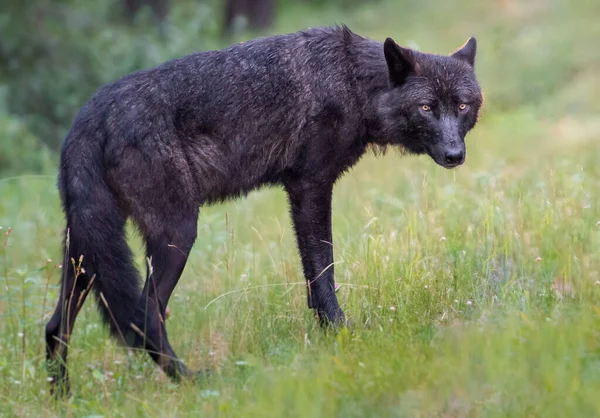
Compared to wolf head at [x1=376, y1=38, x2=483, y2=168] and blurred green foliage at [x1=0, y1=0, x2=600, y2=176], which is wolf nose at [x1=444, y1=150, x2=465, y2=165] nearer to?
wolf head at [x1=376, y1=38, x2=483, y2=168]

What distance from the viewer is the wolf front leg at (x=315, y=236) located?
5574mm

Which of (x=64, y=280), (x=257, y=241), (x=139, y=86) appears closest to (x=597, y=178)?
(x=257, y=241)

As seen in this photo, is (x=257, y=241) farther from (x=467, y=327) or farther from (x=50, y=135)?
(x=50, y=135)

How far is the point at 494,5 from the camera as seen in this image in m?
21.4

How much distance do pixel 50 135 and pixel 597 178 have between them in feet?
29.0

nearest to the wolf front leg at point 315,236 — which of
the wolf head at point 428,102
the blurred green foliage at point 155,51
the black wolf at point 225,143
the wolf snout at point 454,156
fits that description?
the black wolf at point 225,143

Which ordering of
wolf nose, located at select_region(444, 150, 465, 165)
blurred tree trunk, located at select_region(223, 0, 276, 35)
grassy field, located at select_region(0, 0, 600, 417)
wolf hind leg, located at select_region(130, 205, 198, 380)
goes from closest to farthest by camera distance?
grassy field, located at select_region(0, 0, 600, 417), wolf hind leg, located at select_region(130, 205, 198, 380), wolf nose, located at select_region(444, 150, 465, 165), blurred tree trunk, located at select_region(223, 0, 276, 35)

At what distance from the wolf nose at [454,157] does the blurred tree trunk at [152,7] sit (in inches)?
587

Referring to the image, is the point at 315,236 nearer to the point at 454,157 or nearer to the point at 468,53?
the point at 454,157

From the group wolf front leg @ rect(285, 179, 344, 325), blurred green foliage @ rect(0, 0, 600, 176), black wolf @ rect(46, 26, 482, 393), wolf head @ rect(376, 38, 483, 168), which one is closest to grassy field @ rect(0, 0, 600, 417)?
wolf front leg @ rect(285, 179, 344, 325)

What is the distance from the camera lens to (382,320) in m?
5.11

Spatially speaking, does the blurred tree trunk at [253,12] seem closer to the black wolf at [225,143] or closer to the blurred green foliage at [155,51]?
the blurred green foliage at [155,51]

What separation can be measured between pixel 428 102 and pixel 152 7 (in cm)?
1633

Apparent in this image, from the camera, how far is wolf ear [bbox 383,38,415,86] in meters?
5.54
